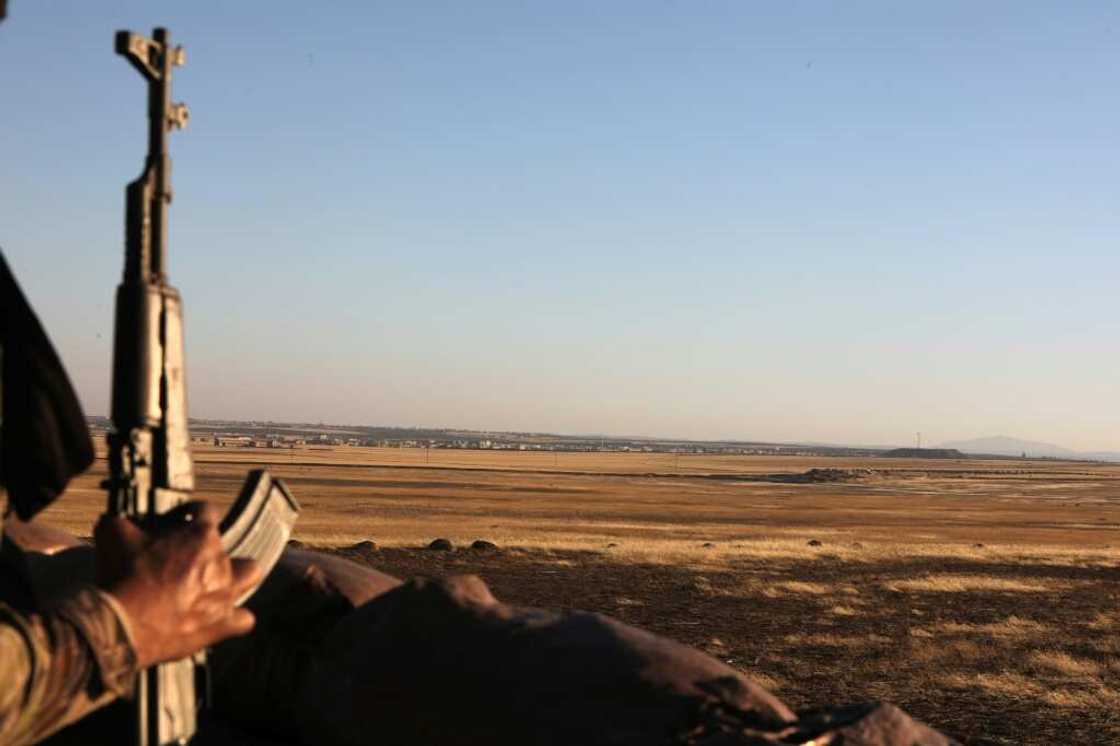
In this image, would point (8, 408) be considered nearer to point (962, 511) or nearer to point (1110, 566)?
point (1110, 566)

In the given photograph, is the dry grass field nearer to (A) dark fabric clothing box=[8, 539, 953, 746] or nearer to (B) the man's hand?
(A) dark fabric clothing box=[8, 539, 953, 746]

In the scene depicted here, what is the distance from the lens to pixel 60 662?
2502mm

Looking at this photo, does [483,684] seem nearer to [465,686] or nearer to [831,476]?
[465,686]

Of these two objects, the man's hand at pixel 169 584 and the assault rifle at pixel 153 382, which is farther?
the assault rifle at pixel 153 382

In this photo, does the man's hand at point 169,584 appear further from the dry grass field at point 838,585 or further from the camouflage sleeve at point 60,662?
the dry grass field at point 838,585

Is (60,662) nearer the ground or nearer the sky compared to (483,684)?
nearer the sky

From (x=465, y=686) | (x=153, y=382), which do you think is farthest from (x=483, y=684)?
(x=153, y=382)

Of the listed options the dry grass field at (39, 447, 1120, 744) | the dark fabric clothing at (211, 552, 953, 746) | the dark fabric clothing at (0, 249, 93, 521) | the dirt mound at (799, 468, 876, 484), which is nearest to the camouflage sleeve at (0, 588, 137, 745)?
the dark fabric clothing at (0, 249, 93, 521)

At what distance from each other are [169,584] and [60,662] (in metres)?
0.28

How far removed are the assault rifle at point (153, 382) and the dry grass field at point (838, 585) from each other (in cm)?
514

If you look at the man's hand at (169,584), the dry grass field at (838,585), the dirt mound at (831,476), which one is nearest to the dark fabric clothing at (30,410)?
the man's hand at (169,584)

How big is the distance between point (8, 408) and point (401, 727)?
1963 millimetres

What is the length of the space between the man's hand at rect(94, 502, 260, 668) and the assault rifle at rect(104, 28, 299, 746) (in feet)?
1.28

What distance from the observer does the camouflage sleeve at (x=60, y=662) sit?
2.46m
